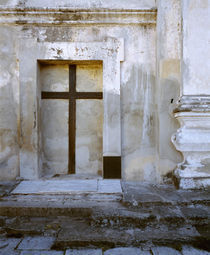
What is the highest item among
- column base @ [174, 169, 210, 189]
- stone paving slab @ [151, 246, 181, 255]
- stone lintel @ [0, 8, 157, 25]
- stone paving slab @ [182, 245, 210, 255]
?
stone lintel @ [0, 8, 157, 25]

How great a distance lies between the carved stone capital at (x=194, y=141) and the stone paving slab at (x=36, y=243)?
6.48 ft

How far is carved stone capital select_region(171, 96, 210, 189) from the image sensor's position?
3018 mm

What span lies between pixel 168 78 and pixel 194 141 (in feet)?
3.72

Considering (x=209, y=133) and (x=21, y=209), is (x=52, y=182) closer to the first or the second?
(x=21, y=209)

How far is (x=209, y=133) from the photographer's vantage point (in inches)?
121

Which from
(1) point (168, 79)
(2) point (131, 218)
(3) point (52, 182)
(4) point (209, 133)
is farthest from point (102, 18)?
(2) point (131, 218)

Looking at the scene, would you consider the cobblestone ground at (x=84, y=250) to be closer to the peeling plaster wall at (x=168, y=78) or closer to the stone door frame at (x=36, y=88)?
the peeling plaster wall at (x=168, y=78)

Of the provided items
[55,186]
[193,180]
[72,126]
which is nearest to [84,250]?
[55,186]

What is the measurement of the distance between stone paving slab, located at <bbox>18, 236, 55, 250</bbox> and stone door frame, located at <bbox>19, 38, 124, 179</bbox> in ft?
5.32

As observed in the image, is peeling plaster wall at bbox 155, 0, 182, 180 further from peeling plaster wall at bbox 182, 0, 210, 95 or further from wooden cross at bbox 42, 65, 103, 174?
wooden cross at bbox 42, 65, 103, 174

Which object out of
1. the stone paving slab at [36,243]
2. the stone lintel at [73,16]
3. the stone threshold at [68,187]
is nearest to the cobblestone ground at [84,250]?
the stone paving slab at [36,243]

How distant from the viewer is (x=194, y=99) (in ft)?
10.0

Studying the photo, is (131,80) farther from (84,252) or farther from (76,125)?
(84,252)

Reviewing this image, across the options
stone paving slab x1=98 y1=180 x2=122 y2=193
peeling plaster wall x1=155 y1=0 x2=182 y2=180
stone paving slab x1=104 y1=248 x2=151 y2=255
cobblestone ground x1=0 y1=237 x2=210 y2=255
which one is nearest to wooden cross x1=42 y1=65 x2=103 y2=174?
stone paving slab x1=98 y1=180 x2=122 y2=193
